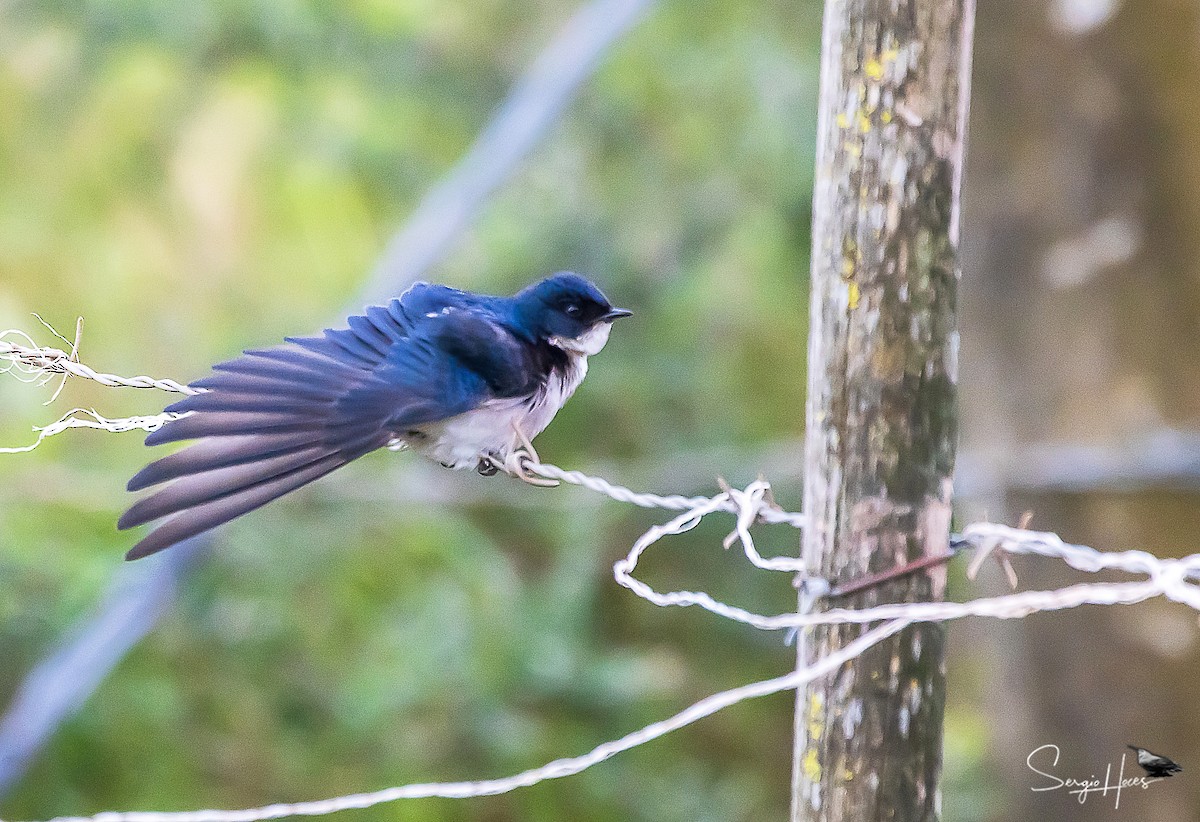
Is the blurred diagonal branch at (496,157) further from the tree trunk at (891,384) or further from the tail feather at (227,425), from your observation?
the tree trunk at (891,384)

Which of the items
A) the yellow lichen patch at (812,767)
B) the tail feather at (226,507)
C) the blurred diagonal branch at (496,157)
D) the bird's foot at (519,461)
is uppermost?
the blurred diagonal branch at (496,157)

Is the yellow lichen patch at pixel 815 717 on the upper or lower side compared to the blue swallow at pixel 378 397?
lower

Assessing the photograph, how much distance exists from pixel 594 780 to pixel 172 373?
2.36 meters

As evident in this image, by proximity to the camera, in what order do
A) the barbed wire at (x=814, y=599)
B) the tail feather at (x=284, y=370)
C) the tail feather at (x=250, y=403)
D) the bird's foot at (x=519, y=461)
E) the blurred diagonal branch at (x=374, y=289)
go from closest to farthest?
the barbed wire at (x=814, y=599), the tail feather at (x=250, y=403), the tail feather at (x=284, y=370), the bird's foot at (x=519, y=461), the blurred diagonal branch at (x=374, y=289)

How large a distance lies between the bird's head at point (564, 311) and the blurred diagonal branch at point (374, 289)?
37.1 inches

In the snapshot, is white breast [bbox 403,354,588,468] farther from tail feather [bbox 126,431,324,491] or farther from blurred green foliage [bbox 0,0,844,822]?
blurred green foliage [bbox 0,0,844,822]

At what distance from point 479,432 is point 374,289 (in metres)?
1.27

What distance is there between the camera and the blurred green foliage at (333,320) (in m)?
4.14

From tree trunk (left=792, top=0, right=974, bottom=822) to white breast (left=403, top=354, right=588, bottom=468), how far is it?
976mm

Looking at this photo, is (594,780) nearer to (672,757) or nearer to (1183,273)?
(672,757)

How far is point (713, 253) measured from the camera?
5.45 metres

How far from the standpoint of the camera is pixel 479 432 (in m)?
2.52

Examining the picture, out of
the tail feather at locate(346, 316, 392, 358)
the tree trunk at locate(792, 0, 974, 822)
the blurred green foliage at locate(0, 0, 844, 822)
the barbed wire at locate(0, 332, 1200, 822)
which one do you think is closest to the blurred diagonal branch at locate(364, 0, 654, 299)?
the blurred green foliage at locate(0, 0, 844, 822)

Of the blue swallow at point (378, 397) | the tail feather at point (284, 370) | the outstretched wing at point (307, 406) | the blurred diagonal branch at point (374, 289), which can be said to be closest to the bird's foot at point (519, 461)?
the blue swallow at point (378, 397)
